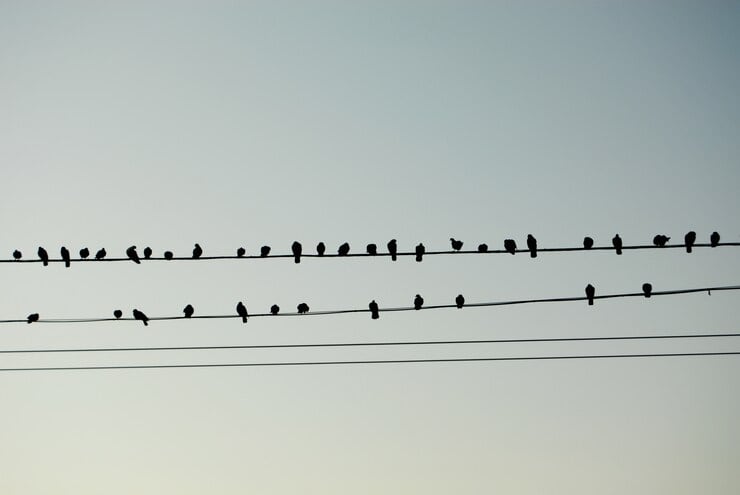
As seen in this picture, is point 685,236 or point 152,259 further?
point 685,236

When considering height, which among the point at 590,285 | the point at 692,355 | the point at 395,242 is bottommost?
the point at 692,355

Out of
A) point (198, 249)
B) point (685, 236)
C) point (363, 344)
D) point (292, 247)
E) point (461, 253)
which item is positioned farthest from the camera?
point (198, 249)

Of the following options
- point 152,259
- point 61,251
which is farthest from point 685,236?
point 61,251

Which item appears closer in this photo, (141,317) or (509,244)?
(141,317)

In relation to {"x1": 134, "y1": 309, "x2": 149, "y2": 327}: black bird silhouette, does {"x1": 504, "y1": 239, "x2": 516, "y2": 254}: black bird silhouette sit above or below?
above

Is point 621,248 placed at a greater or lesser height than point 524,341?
greater

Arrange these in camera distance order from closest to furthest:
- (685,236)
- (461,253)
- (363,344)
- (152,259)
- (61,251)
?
(461,253), (152,259), (363,344), (685,236), (61,251)

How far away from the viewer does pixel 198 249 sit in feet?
71.8

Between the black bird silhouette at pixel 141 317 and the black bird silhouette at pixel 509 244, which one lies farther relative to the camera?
the black bird silhouette at pixel 509 244

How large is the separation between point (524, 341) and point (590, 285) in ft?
18.0

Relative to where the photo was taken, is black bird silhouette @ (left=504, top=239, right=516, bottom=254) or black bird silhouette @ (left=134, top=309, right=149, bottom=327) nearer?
black bird silhouette @ (left=134, top=309, right=149, bottom=327)

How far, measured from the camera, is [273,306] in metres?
19.6

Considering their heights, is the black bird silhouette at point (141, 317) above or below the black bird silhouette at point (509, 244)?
below

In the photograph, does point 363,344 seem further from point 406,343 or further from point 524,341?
point 524,341
